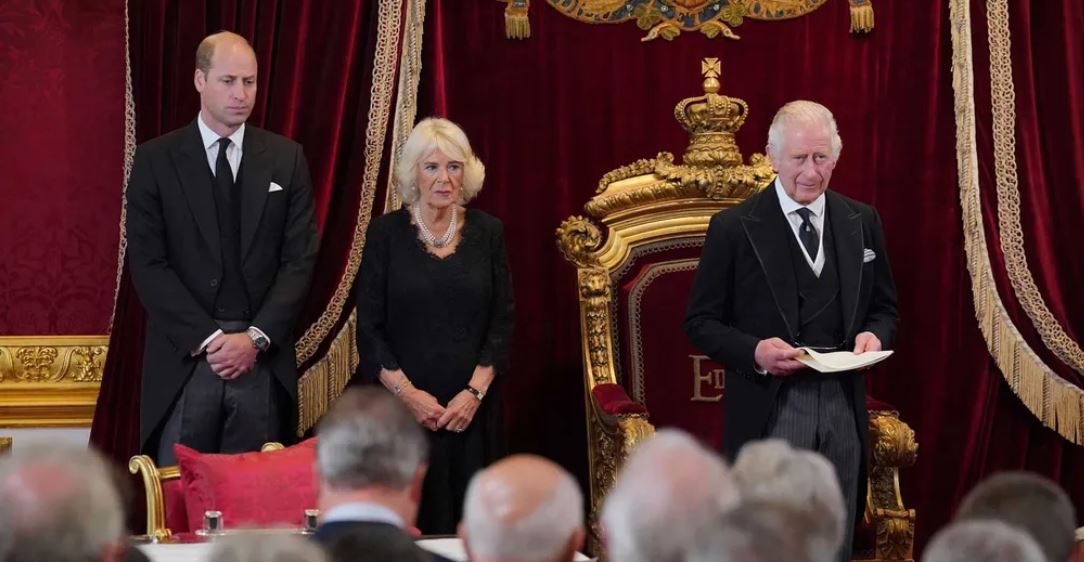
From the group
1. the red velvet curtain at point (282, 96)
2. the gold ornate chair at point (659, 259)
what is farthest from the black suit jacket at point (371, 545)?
the red velvet curtain at point (282, 96)

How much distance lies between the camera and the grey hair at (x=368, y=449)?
7.64ft

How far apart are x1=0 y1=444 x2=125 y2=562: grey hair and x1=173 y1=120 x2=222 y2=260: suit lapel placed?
2453 mm

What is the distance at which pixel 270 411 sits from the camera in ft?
14.8

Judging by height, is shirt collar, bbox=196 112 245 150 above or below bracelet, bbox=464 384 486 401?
above

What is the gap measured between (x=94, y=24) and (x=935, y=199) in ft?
9.30

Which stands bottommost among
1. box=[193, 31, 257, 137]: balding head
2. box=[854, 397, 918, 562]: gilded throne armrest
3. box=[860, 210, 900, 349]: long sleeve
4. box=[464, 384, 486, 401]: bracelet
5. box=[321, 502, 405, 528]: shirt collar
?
box=[854, 397, 918, 562]: gilded throne armrest

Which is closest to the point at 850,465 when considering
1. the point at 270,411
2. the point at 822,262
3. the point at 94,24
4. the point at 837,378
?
the point at 837,378

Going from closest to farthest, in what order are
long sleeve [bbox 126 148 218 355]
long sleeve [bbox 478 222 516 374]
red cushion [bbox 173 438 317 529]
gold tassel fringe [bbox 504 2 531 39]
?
red cushion [bbox 173 438 317 529], long sleeve [bbox 126 148 218 355], long sleeve [bbox 478 222 516 374], gold tassel fringe [bbox 504 2 531 39]

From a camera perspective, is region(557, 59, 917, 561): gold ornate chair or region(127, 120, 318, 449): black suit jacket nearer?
region(127, 120, 318, 449): black suit jacket

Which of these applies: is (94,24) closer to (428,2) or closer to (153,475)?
(428,2)

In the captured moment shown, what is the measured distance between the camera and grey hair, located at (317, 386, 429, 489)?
2330mm

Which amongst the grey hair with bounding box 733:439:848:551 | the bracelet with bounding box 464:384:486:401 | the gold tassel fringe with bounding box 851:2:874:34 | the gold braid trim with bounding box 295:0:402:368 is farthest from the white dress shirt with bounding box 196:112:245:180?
the grey hair with bounding box 733:439:848:551

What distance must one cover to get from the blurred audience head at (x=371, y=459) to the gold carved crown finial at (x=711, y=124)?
2.73m

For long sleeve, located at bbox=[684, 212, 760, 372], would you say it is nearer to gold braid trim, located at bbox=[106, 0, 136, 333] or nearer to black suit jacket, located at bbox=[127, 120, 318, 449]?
black suit jacket, located at bbox=[127, 120, 318, 449]
